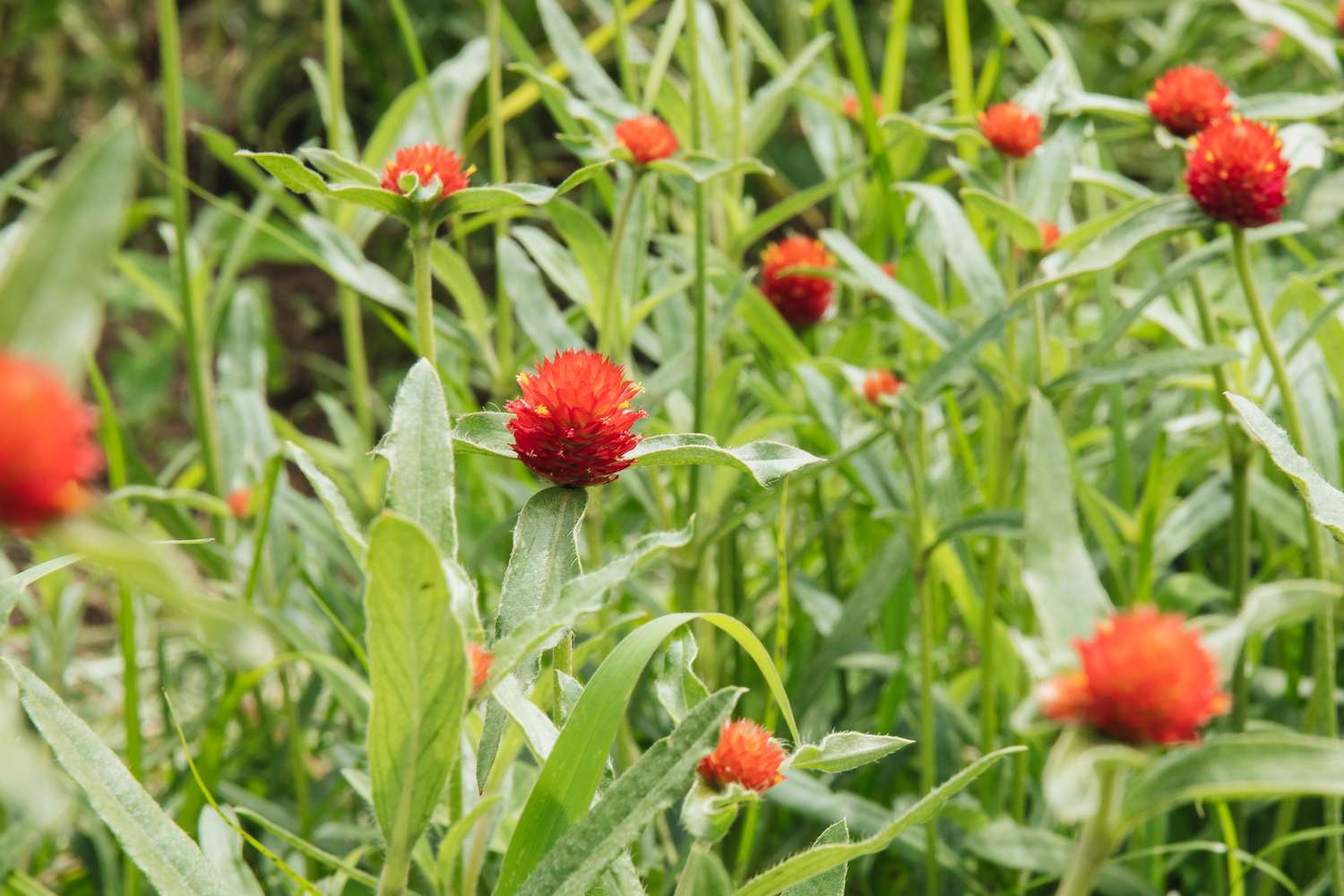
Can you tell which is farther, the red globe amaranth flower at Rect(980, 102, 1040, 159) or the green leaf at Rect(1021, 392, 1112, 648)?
the red globe amaranth flower at Rect(980, 102, 1040, 159)

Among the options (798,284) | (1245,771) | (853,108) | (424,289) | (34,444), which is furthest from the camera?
(853,108)

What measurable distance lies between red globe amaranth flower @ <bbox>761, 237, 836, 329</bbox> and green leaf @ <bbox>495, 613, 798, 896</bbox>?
0.63 m

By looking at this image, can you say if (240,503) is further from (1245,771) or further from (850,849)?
(1245,771)

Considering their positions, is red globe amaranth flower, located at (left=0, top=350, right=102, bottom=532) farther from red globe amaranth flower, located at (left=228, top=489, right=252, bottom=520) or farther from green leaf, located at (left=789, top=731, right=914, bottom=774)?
red globe amaranth flower, located at (left=228, top=489, right=252, bottom=520)

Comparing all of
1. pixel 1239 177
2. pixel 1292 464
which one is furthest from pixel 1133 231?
pixel 1292 464

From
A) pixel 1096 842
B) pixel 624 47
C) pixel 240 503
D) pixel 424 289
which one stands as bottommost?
pixel 240 503

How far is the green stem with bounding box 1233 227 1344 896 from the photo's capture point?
70cm

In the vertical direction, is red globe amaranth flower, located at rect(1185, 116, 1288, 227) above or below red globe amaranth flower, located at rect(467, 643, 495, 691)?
above

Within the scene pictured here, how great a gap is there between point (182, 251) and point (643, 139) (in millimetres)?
321

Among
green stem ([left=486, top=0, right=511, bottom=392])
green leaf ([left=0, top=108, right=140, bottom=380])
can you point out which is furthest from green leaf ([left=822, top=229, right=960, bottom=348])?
green leaf ([left=0, top=108, right=140, bottom=380])

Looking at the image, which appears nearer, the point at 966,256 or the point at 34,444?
the point at 34,444

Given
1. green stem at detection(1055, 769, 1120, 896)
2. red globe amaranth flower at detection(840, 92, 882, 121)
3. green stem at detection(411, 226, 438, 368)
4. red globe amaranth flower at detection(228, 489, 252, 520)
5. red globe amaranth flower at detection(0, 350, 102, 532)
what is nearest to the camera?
red globe amaranth flower at detection(0, 350, 102, 532)

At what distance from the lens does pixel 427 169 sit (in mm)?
592

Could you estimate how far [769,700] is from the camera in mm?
794
